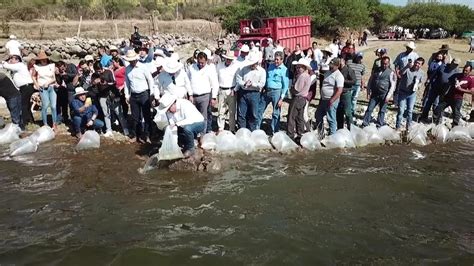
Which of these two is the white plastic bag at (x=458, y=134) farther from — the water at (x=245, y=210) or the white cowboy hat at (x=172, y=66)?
the white cowboy hat at (x=172, y=66)

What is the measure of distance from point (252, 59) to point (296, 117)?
1.42 m

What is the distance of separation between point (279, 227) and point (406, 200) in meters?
2.09

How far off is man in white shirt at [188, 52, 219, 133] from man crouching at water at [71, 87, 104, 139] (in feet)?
8.11

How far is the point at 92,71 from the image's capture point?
31.0 feet

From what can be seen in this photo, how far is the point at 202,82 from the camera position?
7.73 meters

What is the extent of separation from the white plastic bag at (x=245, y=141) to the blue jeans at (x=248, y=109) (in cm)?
42

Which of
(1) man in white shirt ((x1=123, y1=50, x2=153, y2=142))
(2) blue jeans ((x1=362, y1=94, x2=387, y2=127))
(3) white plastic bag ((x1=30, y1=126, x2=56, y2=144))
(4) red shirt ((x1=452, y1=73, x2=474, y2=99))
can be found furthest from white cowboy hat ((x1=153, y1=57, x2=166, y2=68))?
(4) red shirt ((x1=452, y1=73, x2=474, y2=99))

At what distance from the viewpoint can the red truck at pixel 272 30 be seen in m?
15.9

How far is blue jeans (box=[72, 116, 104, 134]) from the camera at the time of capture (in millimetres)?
8758

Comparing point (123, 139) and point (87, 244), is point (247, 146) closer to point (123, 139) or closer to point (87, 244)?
point (123, 139)

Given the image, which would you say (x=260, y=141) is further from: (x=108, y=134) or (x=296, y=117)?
(x=108, y=134)

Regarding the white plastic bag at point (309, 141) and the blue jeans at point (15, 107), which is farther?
the blue jeans at point (15, 107)

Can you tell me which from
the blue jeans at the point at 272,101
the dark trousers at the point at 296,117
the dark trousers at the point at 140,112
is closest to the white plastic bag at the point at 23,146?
the dark trousers at the point at 140,112

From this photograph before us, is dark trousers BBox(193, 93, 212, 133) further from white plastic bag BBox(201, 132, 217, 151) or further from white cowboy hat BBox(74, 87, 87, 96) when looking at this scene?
white cowboy hat BBox(74, 87, 87, 96)
